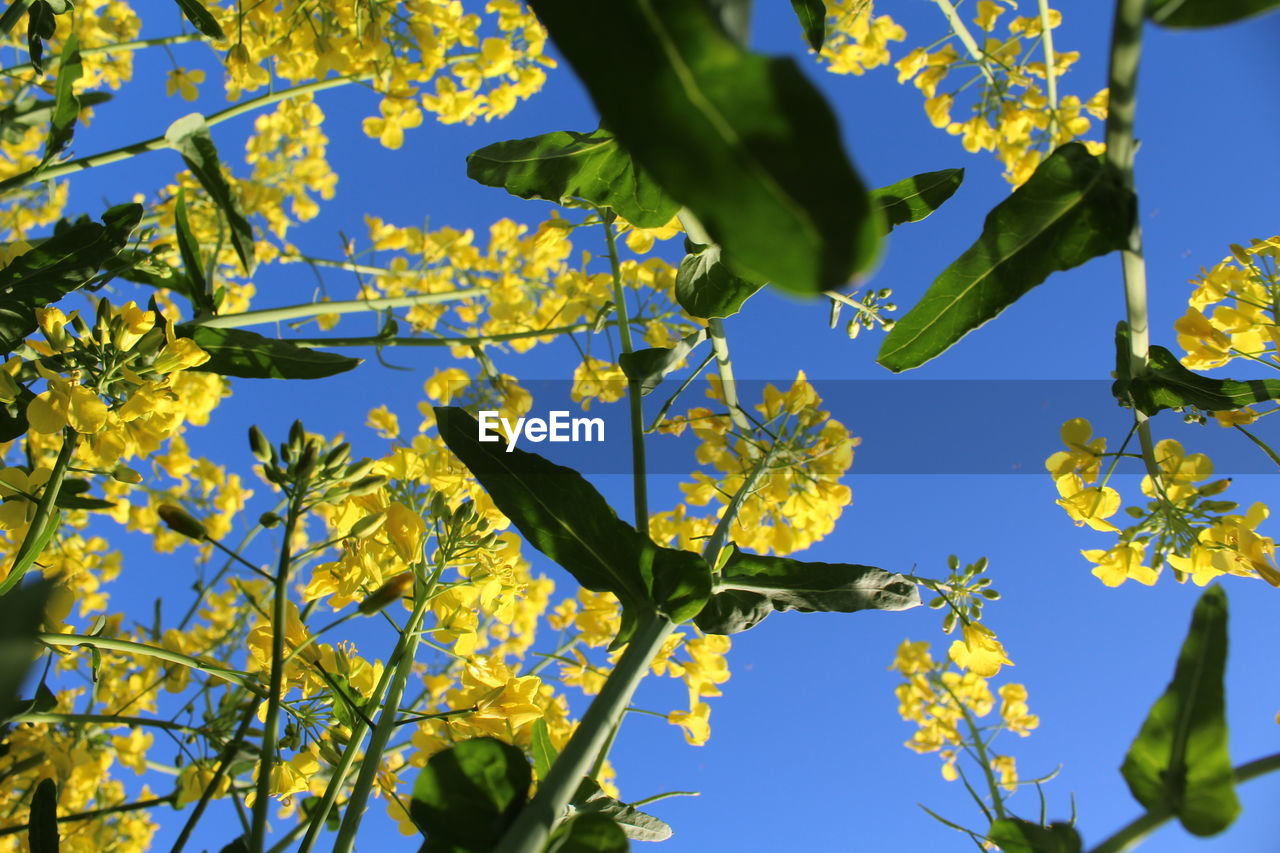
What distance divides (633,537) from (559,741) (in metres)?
1.02

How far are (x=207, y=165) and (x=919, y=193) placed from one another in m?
1.30

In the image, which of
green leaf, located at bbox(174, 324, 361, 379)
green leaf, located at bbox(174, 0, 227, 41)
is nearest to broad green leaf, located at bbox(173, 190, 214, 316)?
green leaf, located at bbox(174, 324, 361, 379)

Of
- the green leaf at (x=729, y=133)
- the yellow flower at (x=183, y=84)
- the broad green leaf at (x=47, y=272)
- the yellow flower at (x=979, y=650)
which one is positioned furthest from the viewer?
the yellow flower at (x=183, y=84)

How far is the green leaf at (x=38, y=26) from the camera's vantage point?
1.27m

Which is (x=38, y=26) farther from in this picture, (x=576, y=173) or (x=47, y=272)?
(x=576, y=173)

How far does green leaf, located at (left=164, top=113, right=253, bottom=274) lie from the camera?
1394 mm

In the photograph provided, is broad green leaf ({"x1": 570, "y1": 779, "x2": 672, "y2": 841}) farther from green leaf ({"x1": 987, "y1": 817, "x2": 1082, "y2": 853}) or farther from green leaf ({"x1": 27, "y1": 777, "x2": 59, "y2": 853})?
green leaf ({"x1": 27, "y1": 777, "x2": 59, "y2": 853})

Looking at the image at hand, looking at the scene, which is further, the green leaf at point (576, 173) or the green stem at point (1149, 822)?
the green leaf at point (576, 173)

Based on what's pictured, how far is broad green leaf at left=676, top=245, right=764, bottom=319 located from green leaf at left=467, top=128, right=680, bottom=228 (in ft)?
0.22

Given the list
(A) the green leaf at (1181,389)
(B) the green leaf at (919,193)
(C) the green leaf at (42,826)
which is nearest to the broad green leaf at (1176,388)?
(A) the green leaf at (1181,389)

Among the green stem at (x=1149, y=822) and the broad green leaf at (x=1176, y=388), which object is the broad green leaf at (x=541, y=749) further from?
the broad green leaf at (x=1176, y=388)

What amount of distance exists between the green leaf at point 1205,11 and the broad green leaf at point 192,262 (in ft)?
4.18

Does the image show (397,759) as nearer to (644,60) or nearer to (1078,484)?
(1078,484)

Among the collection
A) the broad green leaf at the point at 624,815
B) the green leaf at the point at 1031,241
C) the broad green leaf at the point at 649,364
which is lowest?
the broad green leaf at the point at 624,815
